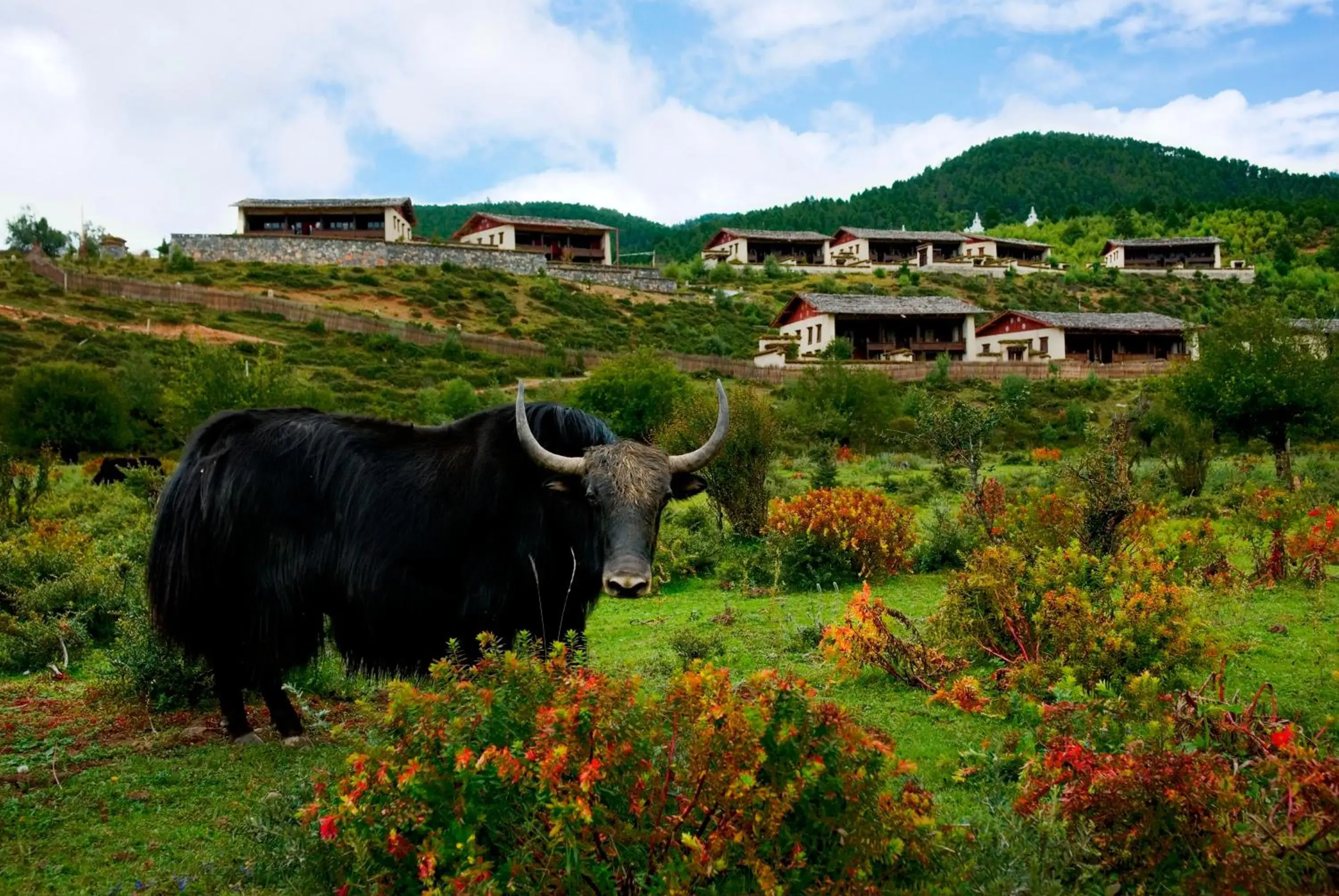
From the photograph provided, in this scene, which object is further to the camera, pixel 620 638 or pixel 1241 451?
pixel 1241 451

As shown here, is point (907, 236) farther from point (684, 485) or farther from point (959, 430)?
point (684, 485)

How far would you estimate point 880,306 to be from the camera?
6209 centimetres

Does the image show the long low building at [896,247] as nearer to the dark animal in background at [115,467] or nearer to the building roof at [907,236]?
the building roof at [907,236]

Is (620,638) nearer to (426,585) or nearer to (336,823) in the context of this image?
(426,585)

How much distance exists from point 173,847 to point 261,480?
212 centimetres

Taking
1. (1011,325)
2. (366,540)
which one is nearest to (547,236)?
(1011,325)

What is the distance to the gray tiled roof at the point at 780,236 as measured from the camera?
9056cm

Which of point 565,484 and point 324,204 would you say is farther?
point 324,204

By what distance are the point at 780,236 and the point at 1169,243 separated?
Result: 36.6 metres

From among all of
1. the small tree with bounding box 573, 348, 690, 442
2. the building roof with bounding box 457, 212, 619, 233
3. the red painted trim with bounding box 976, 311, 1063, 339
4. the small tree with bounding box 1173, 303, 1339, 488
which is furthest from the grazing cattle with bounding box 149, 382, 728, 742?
the building roof with bounding box 457, 212, 619, 233

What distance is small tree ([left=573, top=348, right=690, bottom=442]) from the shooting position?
33781 millimetres

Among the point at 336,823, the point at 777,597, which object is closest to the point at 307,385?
the point at 777,597

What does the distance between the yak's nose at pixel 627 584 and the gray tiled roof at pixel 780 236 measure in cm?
8784

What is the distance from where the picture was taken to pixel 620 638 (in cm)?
930
